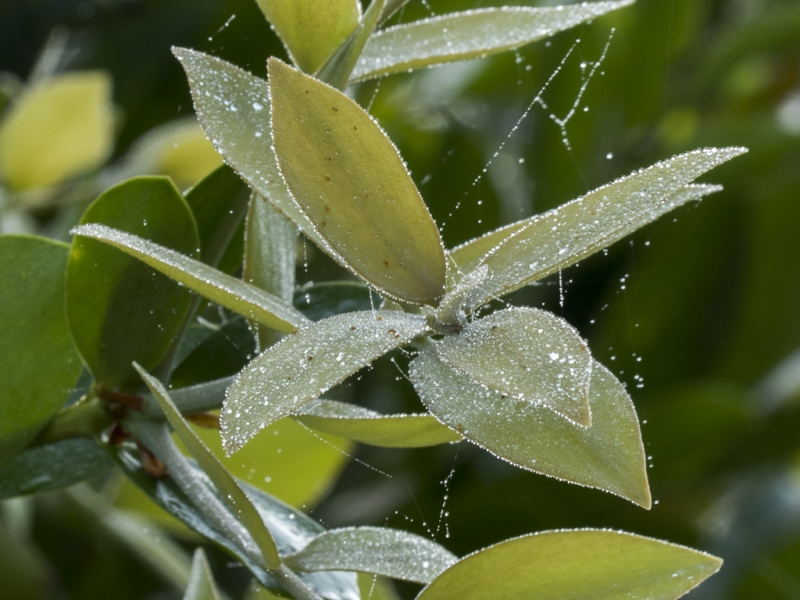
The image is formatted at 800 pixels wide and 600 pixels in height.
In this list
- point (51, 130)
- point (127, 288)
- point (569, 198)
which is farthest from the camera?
point (569, 198)

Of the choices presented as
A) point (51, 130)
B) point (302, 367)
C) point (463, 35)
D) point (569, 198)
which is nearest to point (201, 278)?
point (302, 367)

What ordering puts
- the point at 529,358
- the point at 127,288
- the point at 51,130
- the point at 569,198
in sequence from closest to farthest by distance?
the point at 529,358 → the point at 127,288 → the point at 51,130 → the point at 569,198

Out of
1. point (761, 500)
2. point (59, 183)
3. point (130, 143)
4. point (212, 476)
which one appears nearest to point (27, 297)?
point (212, 476)

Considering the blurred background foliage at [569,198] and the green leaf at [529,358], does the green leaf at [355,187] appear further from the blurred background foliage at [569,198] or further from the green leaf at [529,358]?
the blurred background foliage at [569,198]

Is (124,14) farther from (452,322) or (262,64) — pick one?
(452,322)

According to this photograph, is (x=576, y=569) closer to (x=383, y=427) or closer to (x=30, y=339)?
(x=383, y=427)

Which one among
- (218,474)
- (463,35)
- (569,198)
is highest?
(463,35)
